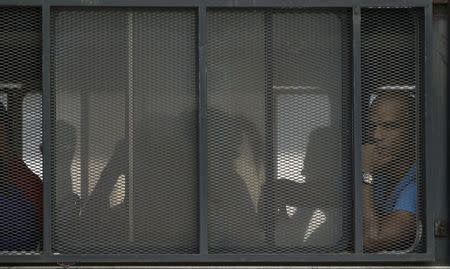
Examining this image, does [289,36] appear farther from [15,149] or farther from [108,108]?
[15,149]

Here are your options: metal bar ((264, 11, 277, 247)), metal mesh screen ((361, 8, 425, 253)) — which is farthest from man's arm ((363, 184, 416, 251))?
metal bar ((264, 11, 277, 247))

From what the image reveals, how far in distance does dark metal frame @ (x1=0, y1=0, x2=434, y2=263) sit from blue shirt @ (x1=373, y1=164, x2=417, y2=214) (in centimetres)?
11

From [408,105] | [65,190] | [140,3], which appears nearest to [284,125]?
[408,105]

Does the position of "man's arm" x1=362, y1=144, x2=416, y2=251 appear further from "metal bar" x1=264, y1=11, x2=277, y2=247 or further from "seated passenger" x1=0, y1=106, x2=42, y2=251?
"seated passenger" x1=0, y1=106, x2=42, y2=251

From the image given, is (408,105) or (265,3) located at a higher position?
(265,3)

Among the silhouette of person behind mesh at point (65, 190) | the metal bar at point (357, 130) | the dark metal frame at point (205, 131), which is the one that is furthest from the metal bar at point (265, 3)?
the silhouette of person behind mesh at point (65, 190)

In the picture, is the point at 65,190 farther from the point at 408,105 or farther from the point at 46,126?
the point at 408,105

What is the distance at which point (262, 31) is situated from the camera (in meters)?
6.17

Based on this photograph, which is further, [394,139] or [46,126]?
[394,139]

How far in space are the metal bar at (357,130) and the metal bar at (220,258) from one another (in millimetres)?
137

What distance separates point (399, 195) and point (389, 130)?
454 millimetres

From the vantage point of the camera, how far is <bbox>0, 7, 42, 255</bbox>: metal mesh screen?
614 cm

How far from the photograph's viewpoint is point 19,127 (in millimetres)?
6145

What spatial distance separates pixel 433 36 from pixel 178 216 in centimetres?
217
